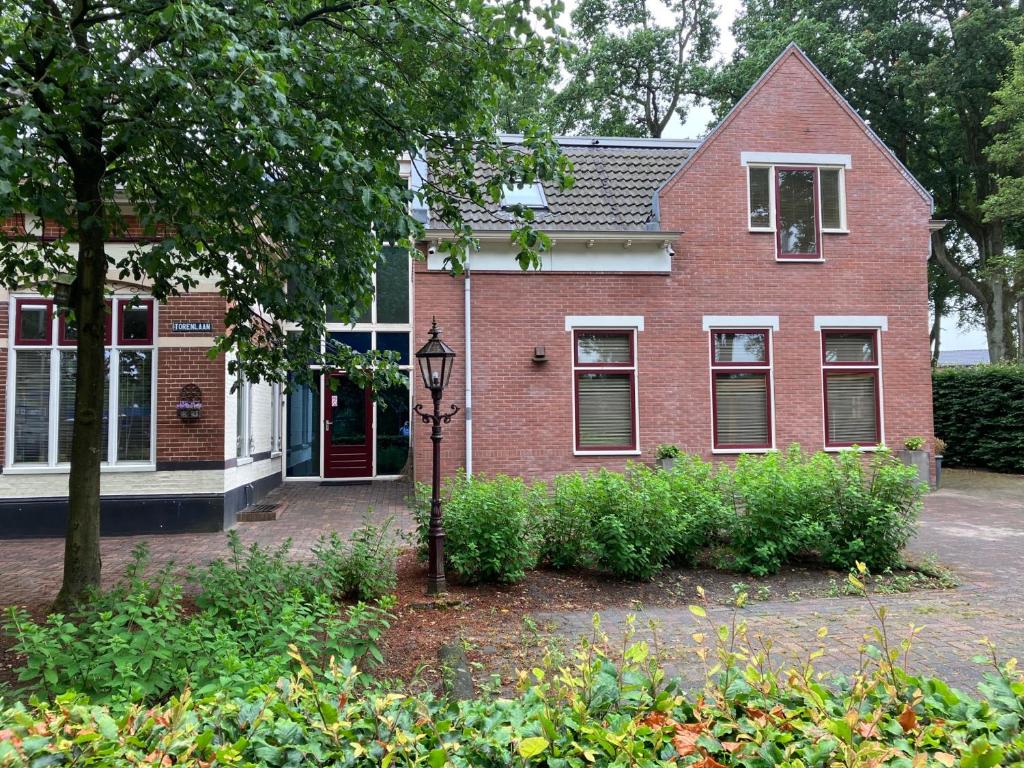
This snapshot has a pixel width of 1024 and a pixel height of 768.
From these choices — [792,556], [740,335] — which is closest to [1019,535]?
[792,556]

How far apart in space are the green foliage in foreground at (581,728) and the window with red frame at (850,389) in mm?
11008

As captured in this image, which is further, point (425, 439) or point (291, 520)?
point (425, 439)

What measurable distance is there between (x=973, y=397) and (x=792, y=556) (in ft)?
43.3

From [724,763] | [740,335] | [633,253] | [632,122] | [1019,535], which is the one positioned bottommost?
[1019,535]

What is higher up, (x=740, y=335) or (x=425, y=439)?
Result: (x=740, y=335)

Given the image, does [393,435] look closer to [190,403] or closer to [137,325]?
[190,403]

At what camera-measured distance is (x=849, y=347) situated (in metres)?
12.6

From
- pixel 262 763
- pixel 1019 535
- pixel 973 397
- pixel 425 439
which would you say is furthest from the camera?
pixel 973 397

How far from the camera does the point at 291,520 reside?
10484 mm

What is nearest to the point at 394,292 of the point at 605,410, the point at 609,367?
the point at 609,367

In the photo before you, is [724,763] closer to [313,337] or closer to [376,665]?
[376,665]

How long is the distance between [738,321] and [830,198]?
3.20m

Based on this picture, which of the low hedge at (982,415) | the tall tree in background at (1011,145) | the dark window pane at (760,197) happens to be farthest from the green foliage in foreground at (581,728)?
the tall tree in background at (1011,145)

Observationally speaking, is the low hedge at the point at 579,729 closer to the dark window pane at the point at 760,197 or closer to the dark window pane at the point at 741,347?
the dark window pane at the point at 741,347
